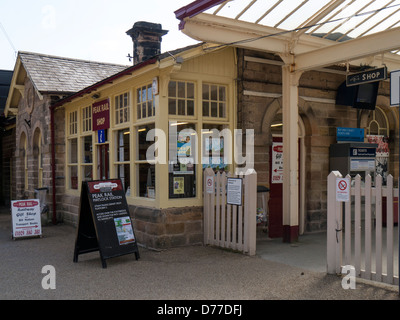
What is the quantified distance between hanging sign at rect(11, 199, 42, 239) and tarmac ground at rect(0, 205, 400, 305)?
1.56m

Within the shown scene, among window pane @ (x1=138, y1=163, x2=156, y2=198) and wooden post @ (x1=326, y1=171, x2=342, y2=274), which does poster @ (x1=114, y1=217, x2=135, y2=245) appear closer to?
window pane @ (x1=138, y1=163, x2=156, y2=198)

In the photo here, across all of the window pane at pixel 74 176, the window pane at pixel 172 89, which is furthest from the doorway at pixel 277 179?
the window pane at pixel 74 176

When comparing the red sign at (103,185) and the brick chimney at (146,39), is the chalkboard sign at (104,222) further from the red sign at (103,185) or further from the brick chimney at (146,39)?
the brick chimney at (146,39)

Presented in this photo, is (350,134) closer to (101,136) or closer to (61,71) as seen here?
(101,136)

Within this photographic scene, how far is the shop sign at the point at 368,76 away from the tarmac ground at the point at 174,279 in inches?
142

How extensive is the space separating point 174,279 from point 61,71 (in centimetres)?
958

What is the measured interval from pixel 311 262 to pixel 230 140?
2818 millimetres

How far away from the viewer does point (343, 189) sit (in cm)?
577

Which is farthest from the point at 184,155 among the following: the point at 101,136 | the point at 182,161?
the point at 101,136

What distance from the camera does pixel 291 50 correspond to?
320 inches

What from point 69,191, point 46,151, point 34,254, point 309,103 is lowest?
point 34,254

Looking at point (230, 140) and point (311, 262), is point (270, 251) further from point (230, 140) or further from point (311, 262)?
point (230, 140)
